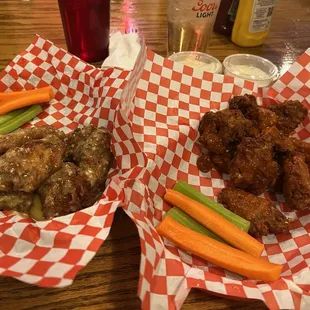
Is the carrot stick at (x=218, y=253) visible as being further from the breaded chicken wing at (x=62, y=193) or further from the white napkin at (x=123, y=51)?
the white napkin at (x=123, y=51)

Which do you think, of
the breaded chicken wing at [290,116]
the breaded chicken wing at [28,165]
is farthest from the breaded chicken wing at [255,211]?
the breaded chicken wing at [28,165]

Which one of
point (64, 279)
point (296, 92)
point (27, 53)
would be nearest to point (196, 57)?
point (296, 92)

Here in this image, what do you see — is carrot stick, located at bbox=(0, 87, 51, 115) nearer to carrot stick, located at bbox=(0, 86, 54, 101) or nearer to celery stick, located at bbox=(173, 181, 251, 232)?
carrot stick, located at bbox=(0, 86, 54, 101)

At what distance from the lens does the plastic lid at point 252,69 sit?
2.62m

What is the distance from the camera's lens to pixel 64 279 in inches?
46.6

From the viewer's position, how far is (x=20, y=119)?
7.23 ft

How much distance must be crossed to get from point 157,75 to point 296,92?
2.99ft

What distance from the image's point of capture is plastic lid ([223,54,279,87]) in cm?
262

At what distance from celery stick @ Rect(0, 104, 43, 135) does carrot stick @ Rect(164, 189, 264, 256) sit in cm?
105

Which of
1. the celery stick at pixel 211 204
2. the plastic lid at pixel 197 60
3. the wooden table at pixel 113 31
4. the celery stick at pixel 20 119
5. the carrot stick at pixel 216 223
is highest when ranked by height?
the plastic lid at pixel 197 60

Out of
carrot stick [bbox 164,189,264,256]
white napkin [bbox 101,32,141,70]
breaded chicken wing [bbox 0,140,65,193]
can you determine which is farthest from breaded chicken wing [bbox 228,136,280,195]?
white napkin [bbox 101,32,141,70]

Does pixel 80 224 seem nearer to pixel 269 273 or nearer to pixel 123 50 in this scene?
pixel 269 273

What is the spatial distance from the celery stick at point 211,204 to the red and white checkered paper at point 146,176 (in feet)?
0.37

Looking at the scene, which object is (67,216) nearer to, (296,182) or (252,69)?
(296,182)
